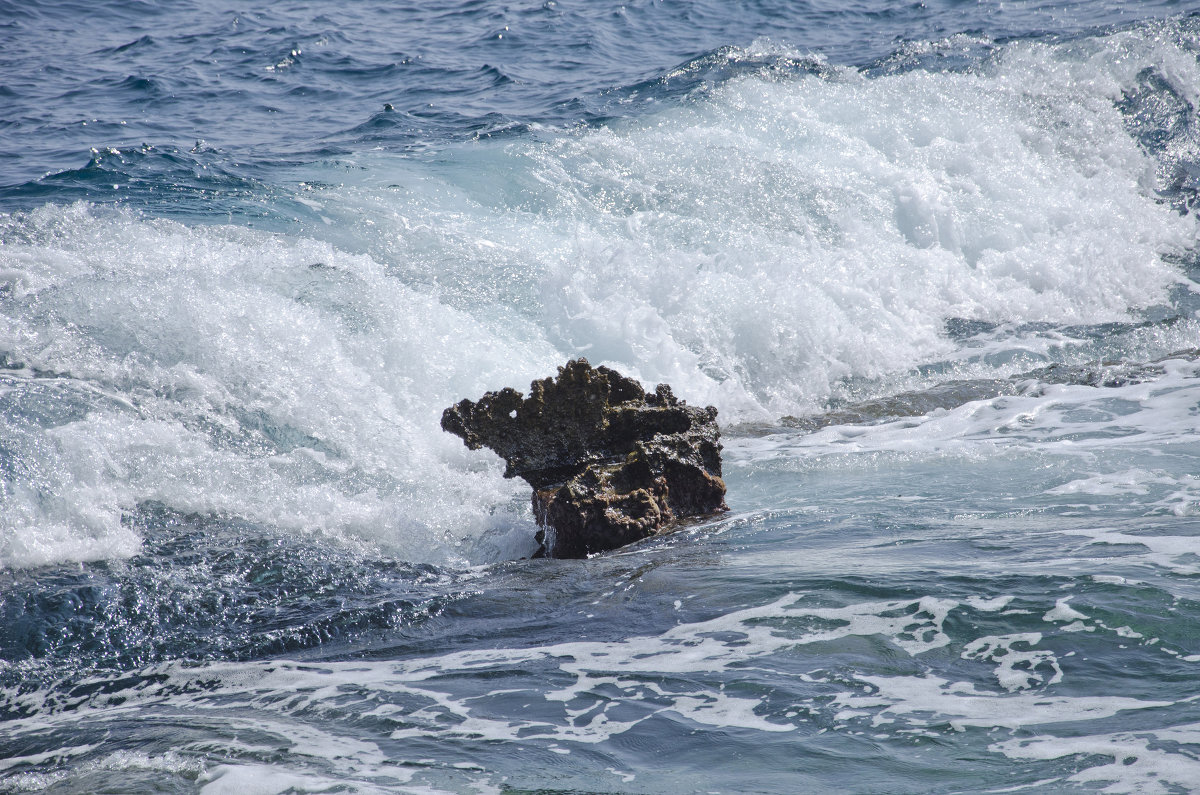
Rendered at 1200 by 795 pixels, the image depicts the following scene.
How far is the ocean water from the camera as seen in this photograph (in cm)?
292

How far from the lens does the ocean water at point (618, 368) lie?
9.58 feet

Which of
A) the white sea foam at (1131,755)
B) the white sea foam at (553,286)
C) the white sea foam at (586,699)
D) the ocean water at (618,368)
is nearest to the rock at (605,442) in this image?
the ocean water at (618,368)

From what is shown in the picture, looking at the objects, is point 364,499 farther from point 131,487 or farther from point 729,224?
point 729,224

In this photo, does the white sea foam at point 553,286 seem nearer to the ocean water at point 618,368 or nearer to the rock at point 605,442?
the ocean water at point 618,368

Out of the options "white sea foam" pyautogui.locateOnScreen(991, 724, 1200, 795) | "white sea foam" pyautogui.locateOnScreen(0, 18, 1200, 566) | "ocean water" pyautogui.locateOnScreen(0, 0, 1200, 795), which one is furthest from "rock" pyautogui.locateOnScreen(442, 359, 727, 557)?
"white sea foam" pyautogui.locateOnScreen(991, 724, 1200, 795)

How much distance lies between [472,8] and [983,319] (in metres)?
12.9

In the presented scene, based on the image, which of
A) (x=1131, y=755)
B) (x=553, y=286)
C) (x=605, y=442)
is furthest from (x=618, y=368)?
(x=1131, y=755)

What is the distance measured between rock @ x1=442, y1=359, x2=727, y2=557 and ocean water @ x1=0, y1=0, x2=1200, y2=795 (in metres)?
0.23

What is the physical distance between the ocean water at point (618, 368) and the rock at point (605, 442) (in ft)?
0.76

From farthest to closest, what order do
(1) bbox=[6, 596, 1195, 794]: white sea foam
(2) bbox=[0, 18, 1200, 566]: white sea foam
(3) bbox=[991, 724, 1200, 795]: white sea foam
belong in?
1. (2) bbox=[0, 18, 1200, 566]: white sea foam
2. (1) bbox=[6, 596, 1195, 794]: white sea foam
3. (3) bbox=[991, 724, 1200, 795]: white sea foam

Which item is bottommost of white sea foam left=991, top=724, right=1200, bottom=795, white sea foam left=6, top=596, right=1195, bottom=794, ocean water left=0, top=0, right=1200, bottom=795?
white sea foam left=991, top=724, right=1200, bottom=795

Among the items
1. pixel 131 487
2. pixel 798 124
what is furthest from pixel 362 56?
pixel 131 487

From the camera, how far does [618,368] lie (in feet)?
25.4

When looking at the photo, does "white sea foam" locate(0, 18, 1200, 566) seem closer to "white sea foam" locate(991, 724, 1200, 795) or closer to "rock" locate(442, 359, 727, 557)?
"rock" locate(442, 359, 727, 557)
